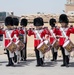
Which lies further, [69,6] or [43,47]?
[69,6]

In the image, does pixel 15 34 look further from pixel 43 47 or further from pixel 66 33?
pixel 66 33

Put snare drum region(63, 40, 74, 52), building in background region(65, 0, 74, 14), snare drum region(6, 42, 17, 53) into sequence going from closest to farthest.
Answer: snare drum region(63, 40, 74, 52)
snare drum region(6, 42, 17, 53)
building in background region(65, 0, 74, 14)

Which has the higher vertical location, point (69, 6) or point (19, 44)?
point (69, 6)

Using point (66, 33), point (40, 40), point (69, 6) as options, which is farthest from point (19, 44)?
point (69, 6)

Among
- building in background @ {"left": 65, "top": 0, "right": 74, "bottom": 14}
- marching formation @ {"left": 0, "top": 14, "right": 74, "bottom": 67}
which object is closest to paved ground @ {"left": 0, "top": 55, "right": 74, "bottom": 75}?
marching formation @ {"left": 0, "top": 14, "right": 74, "bottom": 67}

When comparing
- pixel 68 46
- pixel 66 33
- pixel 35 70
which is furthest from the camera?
pixel 66 33

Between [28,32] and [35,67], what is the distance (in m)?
1.69

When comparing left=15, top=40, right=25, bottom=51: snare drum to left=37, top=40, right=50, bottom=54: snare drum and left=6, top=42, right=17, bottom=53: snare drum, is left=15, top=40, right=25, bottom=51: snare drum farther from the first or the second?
left=37, top=40, right=50, bottom=54: snare drum

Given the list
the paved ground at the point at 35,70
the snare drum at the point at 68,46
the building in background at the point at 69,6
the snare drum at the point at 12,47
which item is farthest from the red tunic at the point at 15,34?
the building in background at the point at 69,6

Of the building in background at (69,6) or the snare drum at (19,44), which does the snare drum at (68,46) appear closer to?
the snare drum at (19,44)

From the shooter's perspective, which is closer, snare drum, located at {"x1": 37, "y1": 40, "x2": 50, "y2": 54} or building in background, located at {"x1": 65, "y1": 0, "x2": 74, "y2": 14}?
snare drum, located at {"x1": 37, "y1": 40, "x2": 50, "y2": 54}

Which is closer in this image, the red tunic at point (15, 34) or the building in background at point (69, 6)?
the red tunic at point (15, 34)

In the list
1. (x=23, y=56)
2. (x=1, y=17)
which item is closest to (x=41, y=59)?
(x=23, y=56)

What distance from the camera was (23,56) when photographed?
15367 mm
